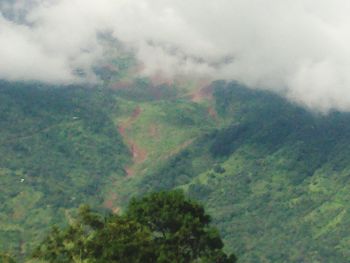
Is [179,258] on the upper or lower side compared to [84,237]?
lower

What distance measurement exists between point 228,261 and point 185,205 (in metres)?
7.06

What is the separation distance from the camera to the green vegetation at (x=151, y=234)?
213ft

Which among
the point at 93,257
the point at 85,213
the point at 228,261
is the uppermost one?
the point at 85,213

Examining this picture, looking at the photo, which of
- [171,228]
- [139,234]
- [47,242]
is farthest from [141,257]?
[47,242]

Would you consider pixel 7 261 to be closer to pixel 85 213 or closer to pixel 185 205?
pixel 85 213

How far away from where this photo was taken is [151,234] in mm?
67750

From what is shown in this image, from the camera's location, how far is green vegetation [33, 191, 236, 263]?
213 ft

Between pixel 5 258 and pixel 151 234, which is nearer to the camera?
pixel 5 258

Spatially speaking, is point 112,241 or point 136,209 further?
point 136,209

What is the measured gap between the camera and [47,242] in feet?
234

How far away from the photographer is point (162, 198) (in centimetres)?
7156

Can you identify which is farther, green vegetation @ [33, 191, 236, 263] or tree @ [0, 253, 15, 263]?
tree @ [0, 253, 15, 263]

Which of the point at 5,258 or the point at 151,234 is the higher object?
the point at 5,258

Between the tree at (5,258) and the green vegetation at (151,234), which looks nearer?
the green vegetation at (151,234)
